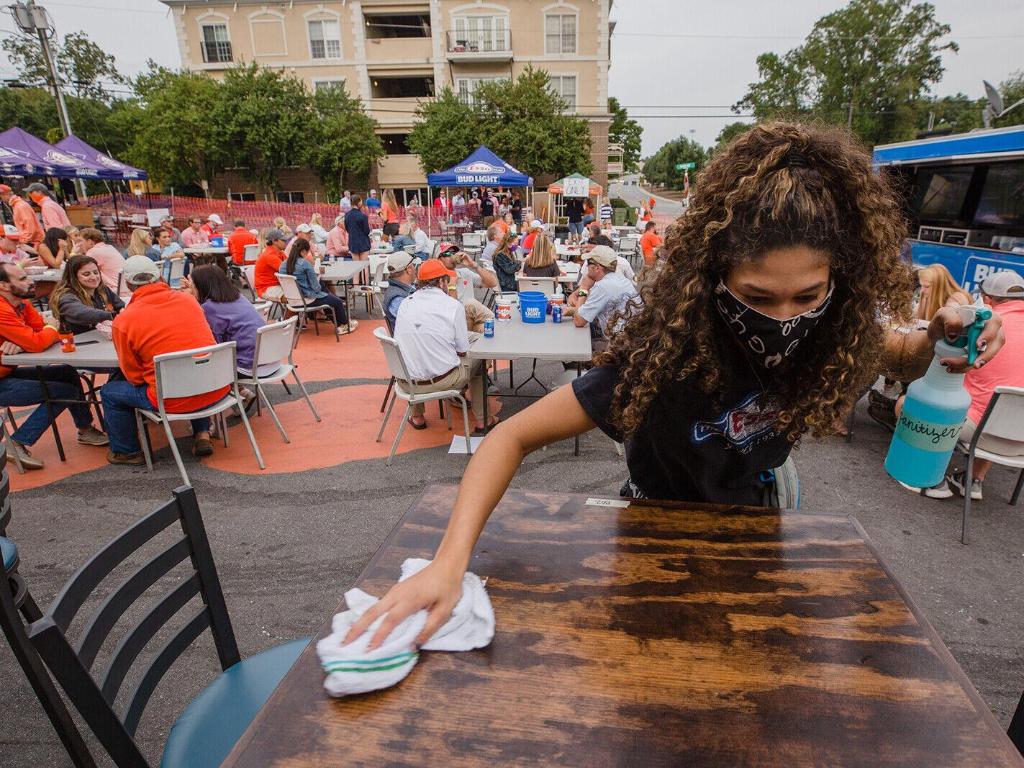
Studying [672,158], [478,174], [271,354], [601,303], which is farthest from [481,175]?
[672,158]

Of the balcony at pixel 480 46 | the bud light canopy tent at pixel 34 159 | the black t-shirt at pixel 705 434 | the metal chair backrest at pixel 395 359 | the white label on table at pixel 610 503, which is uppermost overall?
the balcony at pixel 480 46

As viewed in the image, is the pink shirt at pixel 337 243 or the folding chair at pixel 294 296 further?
the pink shirt at pixel 337 243

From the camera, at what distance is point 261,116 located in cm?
2762

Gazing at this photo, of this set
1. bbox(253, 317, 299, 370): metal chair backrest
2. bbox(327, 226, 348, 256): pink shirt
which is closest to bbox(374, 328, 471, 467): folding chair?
bbox(253, 317, 299, 370): metal chair backrest

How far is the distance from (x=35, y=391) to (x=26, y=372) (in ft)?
0.73

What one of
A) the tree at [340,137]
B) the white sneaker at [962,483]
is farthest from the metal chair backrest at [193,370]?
the tree at [340,137]

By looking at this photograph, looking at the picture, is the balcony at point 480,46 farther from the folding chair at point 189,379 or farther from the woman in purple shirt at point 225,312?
the folding chair at point 189,379

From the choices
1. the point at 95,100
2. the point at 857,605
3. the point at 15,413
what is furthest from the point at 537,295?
the point at 95,100

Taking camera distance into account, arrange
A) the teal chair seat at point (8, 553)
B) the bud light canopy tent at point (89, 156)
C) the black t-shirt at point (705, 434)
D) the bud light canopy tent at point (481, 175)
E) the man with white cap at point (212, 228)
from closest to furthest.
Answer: the black t-shirt at point (705, 434) → the teal chair seat at point (8, 553) → the bud light canopy tent at point (89, 156) → the man with white cap at point (212, 228) → the bud light canopy tent at point (481, 175)

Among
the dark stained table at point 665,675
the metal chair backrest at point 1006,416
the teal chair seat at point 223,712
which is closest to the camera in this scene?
the dark stained table at point 665,675

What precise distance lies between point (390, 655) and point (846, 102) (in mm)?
51968

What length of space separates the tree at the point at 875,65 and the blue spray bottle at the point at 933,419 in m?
43.5

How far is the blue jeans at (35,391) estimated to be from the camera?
462cm

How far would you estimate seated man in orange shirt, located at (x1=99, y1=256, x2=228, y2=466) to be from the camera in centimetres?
412
